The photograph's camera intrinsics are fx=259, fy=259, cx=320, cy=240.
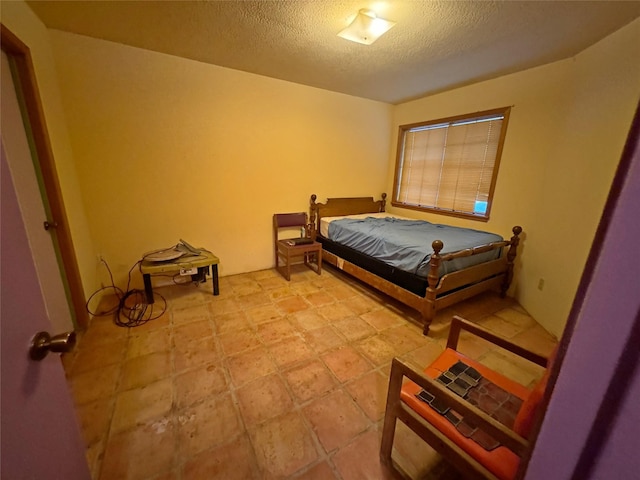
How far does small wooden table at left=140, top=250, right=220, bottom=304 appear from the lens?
2.55 m

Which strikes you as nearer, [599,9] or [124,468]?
[124,468]

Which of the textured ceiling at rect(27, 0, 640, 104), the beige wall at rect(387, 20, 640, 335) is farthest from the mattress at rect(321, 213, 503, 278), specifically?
the textured ceiling at rect(27, 0, 640, 104)

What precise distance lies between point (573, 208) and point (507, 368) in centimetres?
152

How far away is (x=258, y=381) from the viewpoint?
1.78 metres

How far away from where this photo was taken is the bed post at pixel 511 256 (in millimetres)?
2818

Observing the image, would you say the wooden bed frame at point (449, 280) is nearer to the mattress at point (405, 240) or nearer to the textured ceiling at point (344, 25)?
the mattress at point (405, 240)

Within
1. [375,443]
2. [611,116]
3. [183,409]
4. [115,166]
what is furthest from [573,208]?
[115,166]

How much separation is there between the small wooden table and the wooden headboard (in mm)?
1639

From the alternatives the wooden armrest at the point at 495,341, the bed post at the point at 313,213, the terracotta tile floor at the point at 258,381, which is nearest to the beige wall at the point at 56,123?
the terracotta tile floor at the point at 258,381

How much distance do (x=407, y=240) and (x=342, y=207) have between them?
167 cm

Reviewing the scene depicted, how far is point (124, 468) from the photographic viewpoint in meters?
1.24

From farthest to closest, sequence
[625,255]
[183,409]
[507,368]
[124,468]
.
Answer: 1. [507,368]
2. [183,409]
3. [124,468]
4. [625,255]

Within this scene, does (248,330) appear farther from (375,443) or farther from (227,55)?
(227,55)

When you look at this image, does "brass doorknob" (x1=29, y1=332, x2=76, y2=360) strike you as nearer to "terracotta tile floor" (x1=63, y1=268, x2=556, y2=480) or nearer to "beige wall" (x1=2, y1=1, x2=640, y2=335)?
"terracotta tile floor" (x1=63, y1=268, x2=556, y2=480)
